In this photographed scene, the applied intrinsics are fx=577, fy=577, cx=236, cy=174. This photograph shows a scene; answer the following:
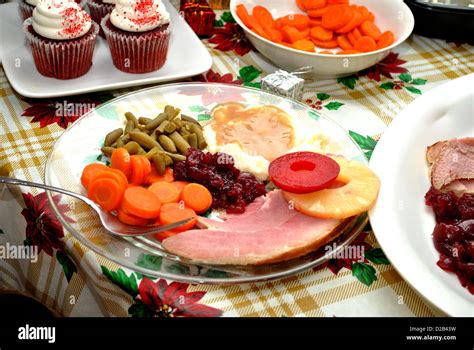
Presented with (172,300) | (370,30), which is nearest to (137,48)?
(370,30)

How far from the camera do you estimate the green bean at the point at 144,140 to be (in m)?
1.37

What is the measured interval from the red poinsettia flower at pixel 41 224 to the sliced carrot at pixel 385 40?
3.54ft

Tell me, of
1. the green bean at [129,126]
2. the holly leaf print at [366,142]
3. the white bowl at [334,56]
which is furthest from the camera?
the white bowl at [334,56]

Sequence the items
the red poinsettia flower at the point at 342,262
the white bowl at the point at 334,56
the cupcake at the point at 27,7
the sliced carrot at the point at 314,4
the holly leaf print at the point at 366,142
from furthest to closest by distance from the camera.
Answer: the sliced carrot at the point at 314,4
the cupcake at the point at 27,7
the white bowl at the point at 334,56
the holly leaf print at the point at 366,142
the red poinsettia flower at the point at 342,262

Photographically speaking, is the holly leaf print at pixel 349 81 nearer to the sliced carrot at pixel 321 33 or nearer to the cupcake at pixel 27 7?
the sliced carrot at pixel 321 33

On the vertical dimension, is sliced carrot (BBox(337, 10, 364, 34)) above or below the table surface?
above

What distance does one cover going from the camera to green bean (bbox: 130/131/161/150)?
4.50ft

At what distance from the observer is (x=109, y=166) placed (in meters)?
1.34

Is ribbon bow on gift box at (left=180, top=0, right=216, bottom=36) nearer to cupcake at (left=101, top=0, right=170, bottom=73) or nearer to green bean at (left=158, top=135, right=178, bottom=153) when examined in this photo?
cupcake at (left=101, top=0, right=170, bottom=73)

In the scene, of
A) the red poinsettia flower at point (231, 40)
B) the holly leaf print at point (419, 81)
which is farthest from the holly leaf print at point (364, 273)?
the red poinsettia flower at point (231, 40)

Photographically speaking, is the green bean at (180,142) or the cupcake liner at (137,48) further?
the cupcake liner at (137,48)

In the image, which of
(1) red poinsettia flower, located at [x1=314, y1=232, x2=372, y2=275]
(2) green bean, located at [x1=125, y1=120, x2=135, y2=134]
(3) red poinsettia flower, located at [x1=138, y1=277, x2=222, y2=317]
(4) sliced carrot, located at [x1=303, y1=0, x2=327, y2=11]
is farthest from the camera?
(4) sliced carrot, located at [x1=303, y1=0, x2=327, y2=11]

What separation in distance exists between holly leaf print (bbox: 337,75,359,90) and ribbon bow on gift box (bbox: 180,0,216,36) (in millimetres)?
481

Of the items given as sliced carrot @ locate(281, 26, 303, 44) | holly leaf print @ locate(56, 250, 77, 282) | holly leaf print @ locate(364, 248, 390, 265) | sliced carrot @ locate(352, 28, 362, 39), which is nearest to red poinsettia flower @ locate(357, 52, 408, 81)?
sliced carrot @ locate(352, 28, 362, 39)
